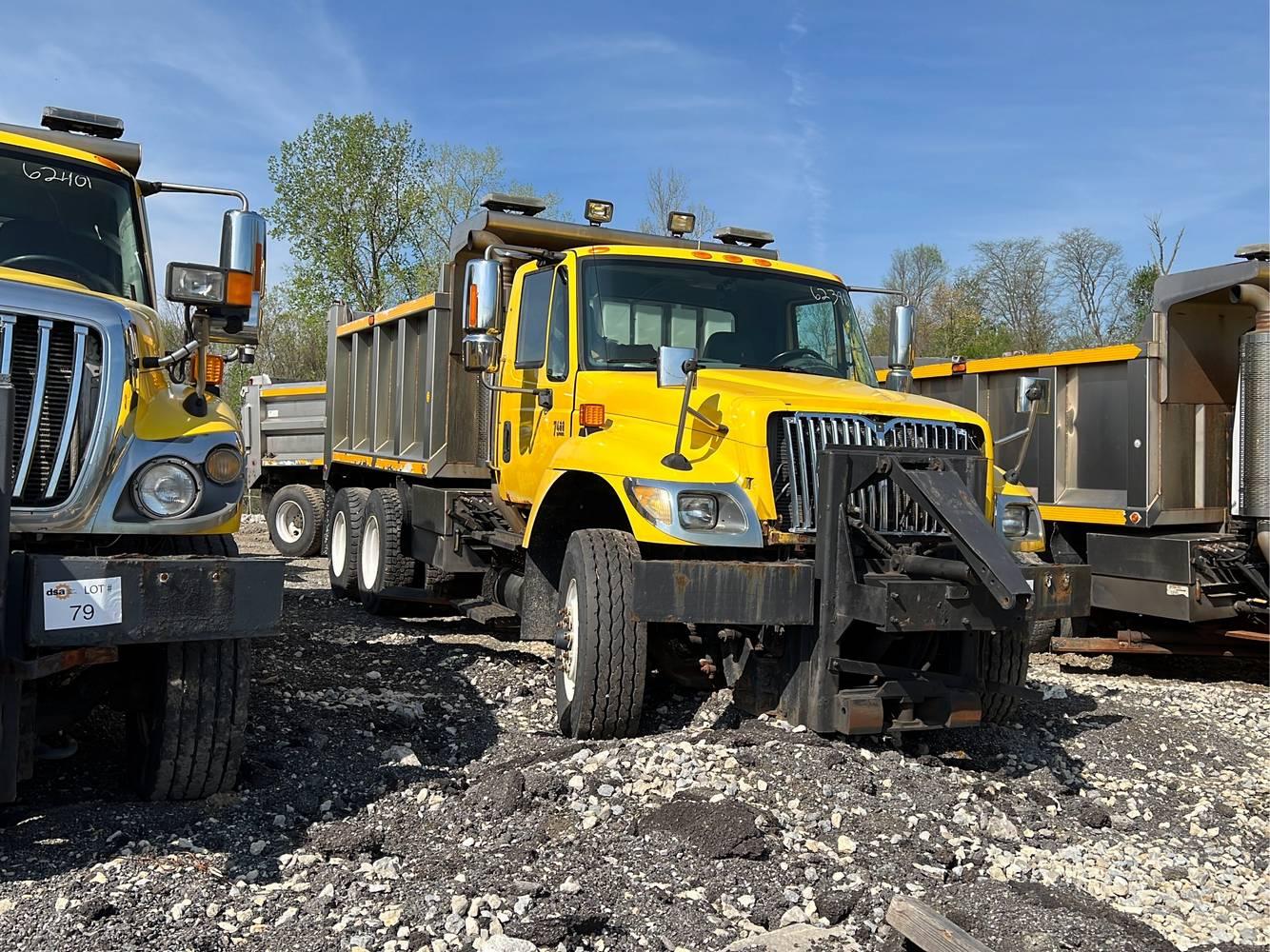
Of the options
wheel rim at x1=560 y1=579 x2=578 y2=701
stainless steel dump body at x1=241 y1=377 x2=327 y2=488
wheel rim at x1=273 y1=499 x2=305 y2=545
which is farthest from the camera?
stainless steel dump body at x1=241 y1=377 x2=327 y2=488

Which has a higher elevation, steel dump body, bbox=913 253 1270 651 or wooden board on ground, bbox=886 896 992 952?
steel dump body, bbox=913 253 1270 651

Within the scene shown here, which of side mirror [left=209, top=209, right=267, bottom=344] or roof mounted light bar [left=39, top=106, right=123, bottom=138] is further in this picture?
roof mounted light bar [left=39, top=106, right=123, bottom=138]

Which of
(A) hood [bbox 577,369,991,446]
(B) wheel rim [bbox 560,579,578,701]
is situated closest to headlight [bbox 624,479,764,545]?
(A) hood [bbox 577,369,991,446]

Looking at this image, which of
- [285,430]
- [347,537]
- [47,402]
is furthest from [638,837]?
[285,430]

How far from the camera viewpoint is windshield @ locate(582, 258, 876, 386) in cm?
641

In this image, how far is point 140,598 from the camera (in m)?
3.72

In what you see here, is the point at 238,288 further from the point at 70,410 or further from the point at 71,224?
the point at 71,224

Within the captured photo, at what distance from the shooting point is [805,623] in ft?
16.4

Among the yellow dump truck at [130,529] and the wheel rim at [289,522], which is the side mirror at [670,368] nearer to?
the yellow dump truck at [130,529]

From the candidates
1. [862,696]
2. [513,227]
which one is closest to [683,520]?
[862,696]

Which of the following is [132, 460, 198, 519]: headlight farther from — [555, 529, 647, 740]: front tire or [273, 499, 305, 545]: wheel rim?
[273, 499, 305, 545]: wheel rim

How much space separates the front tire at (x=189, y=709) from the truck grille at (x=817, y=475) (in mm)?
2407

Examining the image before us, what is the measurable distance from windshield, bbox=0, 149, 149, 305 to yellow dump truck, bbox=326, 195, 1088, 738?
69.5 inches

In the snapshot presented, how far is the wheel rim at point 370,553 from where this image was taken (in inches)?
396
